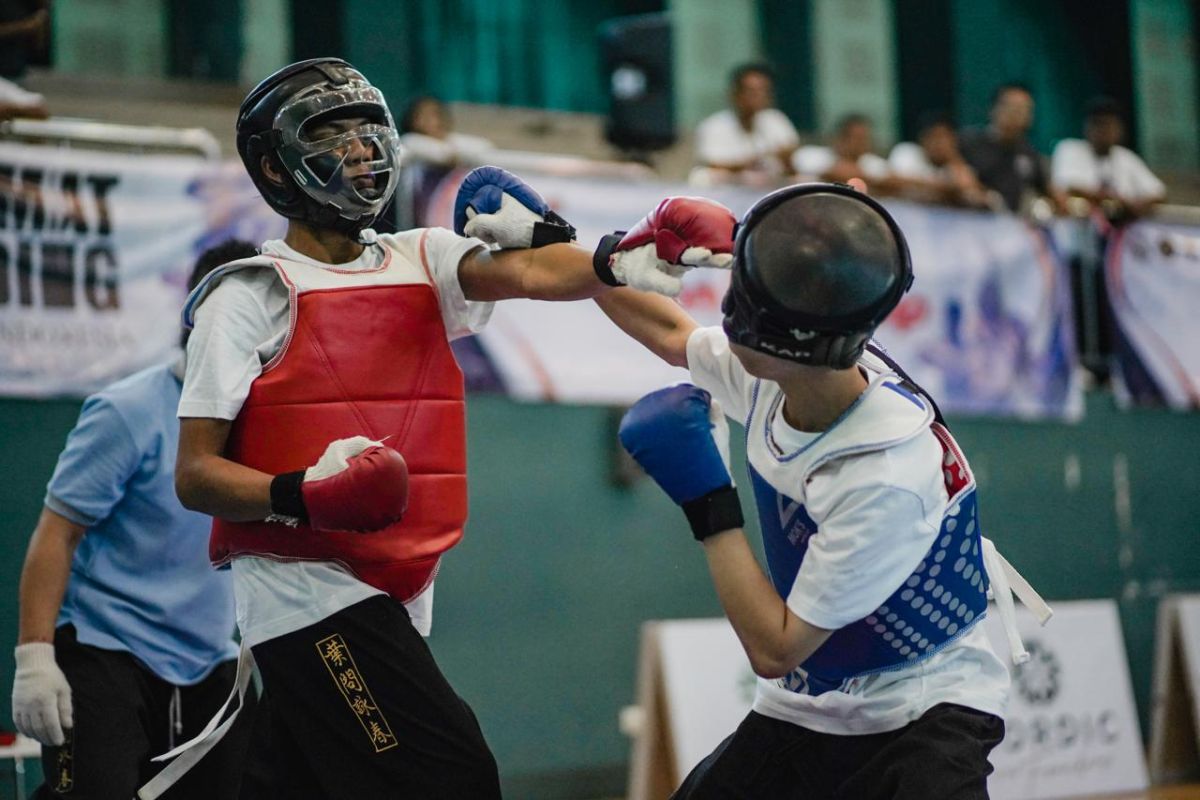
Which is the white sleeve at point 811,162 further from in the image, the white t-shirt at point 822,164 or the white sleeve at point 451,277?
the white sleeve at point 451,277

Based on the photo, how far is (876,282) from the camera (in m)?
2.68

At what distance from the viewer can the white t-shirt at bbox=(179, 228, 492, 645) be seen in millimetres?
2982

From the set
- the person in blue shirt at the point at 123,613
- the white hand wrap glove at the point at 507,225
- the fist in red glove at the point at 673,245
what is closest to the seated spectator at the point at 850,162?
the person in blue shirt at the point at 123,613

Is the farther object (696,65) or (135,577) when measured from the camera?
(696,65)

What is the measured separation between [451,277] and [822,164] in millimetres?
6239

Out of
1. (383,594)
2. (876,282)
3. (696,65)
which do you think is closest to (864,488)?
(876,282)

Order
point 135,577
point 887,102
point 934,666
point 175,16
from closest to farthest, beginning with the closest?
point 934,666
point 135,577
point 175,16
point 887,102

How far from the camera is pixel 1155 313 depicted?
347 inches

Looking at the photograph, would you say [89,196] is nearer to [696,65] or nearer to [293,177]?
[293,177]

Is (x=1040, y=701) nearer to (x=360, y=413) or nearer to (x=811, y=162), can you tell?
(x=811, y=162)

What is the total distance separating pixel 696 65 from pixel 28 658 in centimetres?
880

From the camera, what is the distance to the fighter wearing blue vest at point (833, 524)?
2703 mm

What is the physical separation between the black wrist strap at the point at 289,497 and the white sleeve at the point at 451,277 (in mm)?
587

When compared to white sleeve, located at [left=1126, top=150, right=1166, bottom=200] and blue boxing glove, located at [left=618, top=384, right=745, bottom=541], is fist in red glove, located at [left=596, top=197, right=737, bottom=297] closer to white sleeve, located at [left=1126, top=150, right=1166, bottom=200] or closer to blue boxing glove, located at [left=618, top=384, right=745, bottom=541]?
blue boxing glove, located at [left=618, top=384, right=745, bottom=541]
